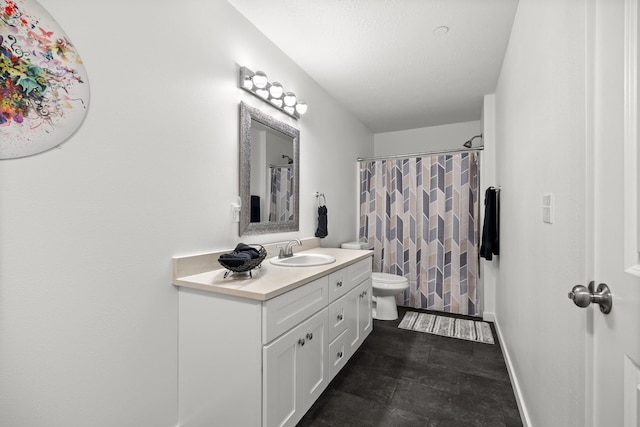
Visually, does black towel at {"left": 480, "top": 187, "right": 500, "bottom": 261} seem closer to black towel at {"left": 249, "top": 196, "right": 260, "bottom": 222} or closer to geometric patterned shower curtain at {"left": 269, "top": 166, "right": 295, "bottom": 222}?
geometric patterned shower curtain at {"left": 269, "top": 166, "right": 295, "bottom": 222}

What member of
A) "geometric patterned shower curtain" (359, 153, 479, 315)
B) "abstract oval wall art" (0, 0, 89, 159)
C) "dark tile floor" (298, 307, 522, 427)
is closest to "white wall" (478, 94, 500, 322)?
"geometric patterned shower curtain" (359, 153, 479, 315)

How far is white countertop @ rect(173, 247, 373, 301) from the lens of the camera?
119 centimetres

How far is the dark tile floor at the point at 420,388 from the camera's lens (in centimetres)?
154

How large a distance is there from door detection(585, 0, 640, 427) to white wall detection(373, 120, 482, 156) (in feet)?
10.3

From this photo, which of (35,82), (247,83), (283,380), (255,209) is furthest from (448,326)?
(35,82)

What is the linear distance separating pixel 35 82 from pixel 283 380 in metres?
1.47

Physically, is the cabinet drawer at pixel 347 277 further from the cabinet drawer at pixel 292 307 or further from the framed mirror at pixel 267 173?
the framed mirror at pixel 267 173

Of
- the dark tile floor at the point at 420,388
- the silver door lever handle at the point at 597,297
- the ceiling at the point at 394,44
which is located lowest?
the dark tile floor at the point at 420,388

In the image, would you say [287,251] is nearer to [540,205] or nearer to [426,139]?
[540,205]

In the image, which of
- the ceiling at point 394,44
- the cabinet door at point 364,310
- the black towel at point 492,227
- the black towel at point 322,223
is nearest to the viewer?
the ceiling at point 394,44

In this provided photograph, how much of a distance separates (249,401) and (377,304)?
1975 millimetres

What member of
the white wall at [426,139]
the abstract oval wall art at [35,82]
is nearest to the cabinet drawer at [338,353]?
the abstract oval wall art at [35,82]

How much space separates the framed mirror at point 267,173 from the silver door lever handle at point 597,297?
1565 millimetres

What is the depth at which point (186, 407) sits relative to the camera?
4.43 ft
